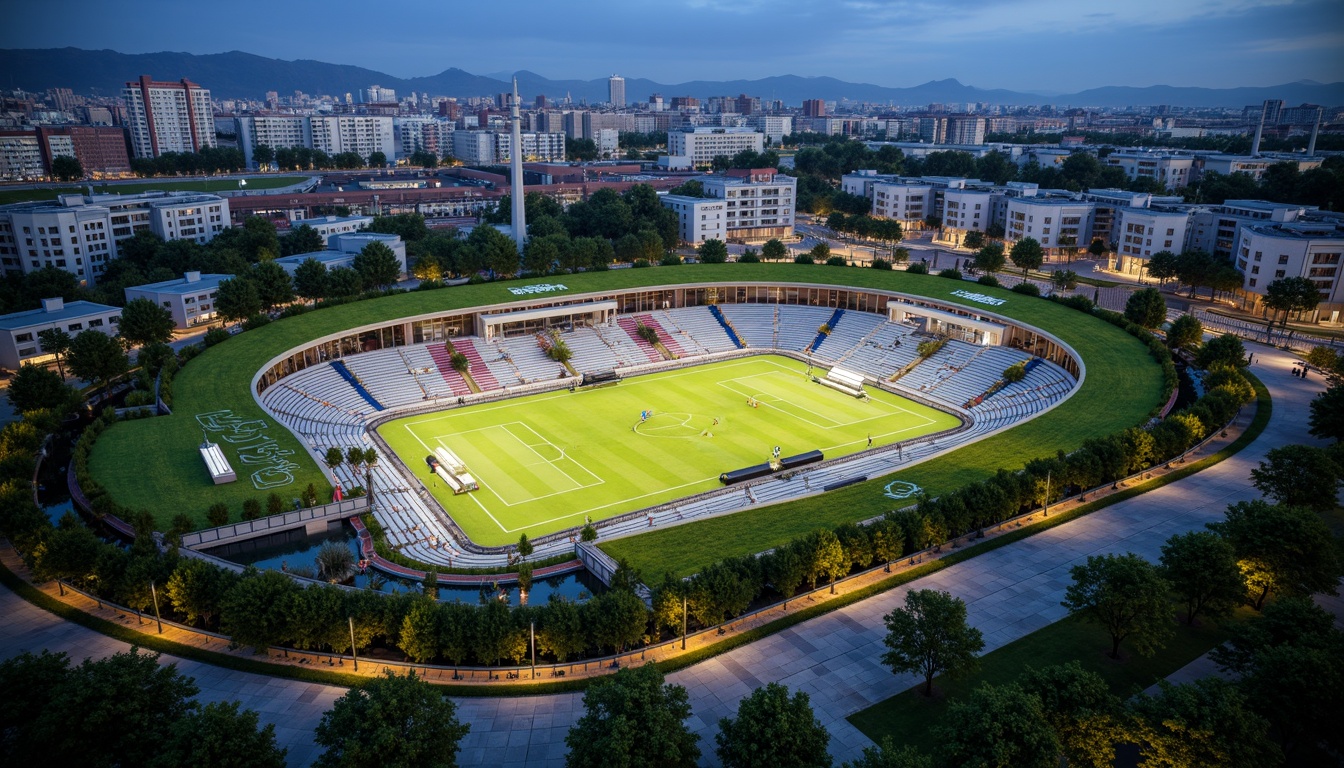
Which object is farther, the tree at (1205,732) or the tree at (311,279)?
the tree at (311,279)

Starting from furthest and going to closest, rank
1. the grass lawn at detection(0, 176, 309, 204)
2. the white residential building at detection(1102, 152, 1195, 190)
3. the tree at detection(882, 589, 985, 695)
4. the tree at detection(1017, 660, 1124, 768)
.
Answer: the white residential building at detection(1102, 152, 1195, 190)
the grass lawn at detection(0, 176, 309, 204)
the tree at detection(882, 589, 985, 695)
the tree at detection(1017, 660, 1124, 768)

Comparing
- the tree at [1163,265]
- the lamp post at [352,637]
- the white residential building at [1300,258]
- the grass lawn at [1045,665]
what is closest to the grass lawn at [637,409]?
the grass lawn at [1045,665]

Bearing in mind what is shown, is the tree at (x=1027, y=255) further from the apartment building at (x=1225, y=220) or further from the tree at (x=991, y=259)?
the apartment building at (x=1225, y=220)

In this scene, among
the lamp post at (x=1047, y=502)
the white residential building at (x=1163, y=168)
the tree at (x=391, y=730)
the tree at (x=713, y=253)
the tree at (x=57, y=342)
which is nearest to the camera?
the tree at (x=391, y=730)

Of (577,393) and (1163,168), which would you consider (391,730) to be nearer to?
(577,393)

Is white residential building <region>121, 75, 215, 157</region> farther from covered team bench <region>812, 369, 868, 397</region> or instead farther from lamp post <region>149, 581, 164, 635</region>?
Answer: lamp post <region>149, 581, 164, 635</region>

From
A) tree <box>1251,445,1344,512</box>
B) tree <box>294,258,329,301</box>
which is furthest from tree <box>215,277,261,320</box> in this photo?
tree <box>1251,445,1344,512</box>

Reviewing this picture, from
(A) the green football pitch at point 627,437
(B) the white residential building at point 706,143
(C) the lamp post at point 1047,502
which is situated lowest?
(A) the green football pitch at point 627,437
